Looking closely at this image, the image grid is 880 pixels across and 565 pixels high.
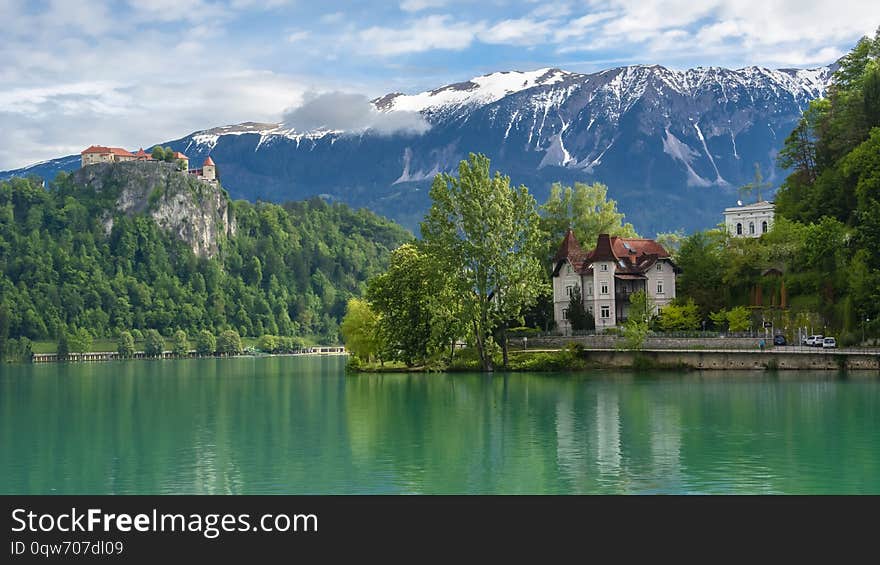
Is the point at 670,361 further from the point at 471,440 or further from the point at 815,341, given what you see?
the point at 471,440

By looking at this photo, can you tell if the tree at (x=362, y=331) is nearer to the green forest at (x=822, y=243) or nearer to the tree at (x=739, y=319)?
the green forest at (x=822, y=243)

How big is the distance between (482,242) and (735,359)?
20.4 meters

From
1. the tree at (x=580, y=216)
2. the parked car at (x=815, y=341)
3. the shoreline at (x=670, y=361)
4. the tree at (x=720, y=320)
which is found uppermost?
the tree at (x=580, y=216)

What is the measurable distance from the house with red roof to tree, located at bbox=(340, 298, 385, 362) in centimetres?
1826

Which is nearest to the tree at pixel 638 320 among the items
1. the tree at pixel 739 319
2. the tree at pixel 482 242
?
the tree at pixel 739 319

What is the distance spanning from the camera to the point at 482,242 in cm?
8838

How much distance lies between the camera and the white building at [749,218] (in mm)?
155375

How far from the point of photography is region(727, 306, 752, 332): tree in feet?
298

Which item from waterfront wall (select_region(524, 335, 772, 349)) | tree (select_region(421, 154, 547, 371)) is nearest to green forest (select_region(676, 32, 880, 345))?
waterfront wall (select_region(524, 335, 772, 349))

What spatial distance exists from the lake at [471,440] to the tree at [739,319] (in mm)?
15651

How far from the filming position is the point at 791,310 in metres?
89.1
